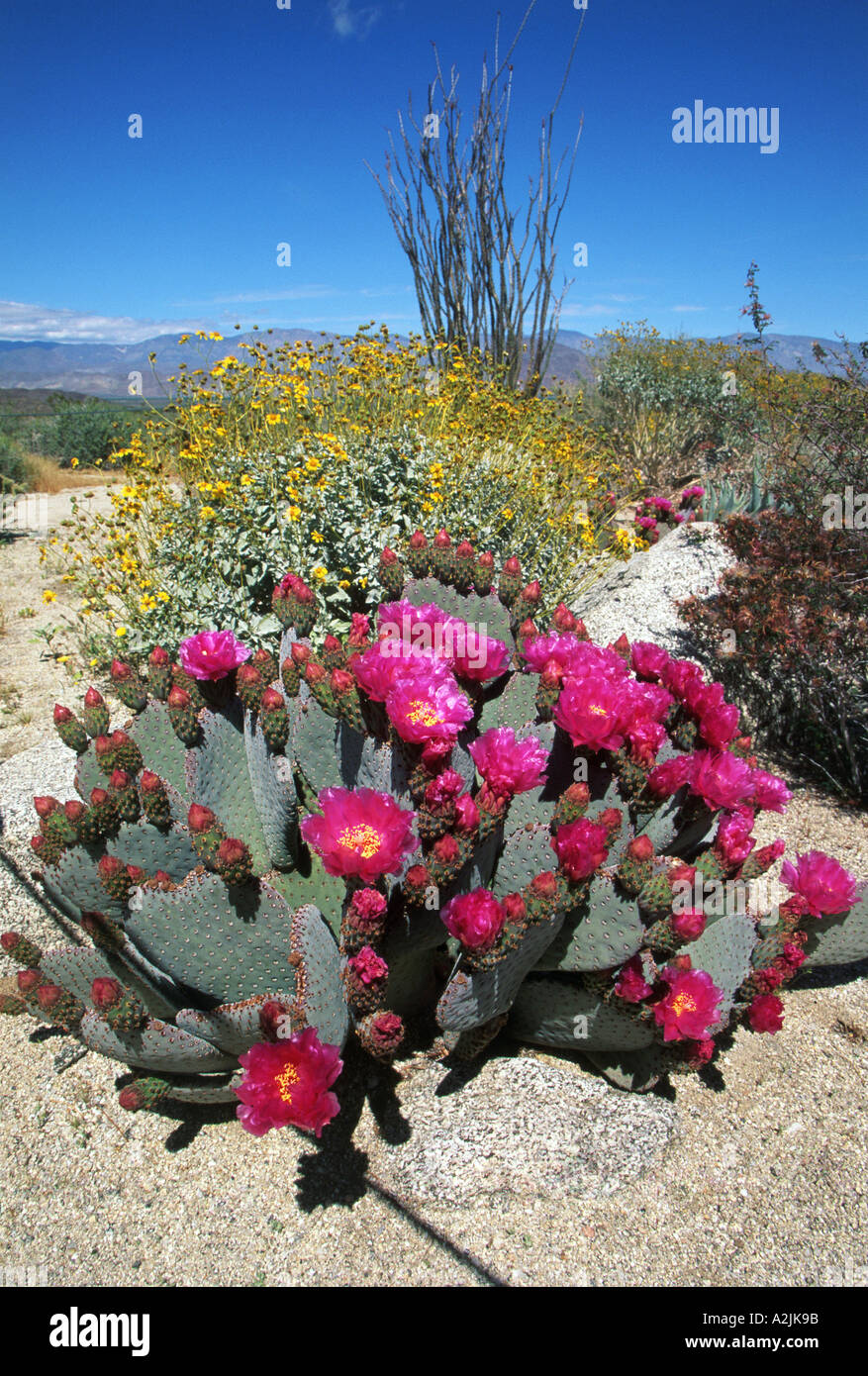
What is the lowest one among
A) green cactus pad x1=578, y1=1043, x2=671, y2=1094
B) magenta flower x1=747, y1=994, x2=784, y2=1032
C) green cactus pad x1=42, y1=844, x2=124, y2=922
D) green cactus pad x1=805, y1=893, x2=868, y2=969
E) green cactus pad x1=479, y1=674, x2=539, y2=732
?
green cactus pad x1=578, y1=1043, x2=671, y2=1094

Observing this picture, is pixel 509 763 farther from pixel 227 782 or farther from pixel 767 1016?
pixel 767 1016

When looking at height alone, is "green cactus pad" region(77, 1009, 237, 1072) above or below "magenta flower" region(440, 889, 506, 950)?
below

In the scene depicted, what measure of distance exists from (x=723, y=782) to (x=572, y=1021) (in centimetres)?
74

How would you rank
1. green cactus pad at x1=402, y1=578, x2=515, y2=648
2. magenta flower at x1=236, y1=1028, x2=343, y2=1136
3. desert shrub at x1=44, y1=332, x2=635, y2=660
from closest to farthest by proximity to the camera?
magenta flower at x1=236, y1=1028, x2=343, y2=1136 → green cactus pad at x1=402, y1=578, x2=515, y2=648 → desert shrub at x1=44, y1=332, x2=635, y2=660

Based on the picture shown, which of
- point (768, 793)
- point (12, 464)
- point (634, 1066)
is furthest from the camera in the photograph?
point (12, 464)

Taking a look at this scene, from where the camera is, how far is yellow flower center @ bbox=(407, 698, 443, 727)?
1604mm

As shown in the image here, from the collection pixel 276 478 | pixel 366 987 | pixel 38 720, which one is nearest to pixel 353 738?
pixel 366 987

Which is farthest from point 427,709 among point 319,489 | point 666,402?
point 666,402

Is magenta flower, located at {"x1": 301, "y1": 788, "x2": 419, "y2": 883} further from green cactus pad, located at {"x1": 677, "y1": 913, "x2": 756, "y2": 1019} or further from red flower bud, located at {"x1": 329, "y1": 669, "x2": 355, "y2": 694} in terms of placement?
green cactus pad, located at {"x1": 677, "y1": 913, "x2": 756, "y2": 1019}

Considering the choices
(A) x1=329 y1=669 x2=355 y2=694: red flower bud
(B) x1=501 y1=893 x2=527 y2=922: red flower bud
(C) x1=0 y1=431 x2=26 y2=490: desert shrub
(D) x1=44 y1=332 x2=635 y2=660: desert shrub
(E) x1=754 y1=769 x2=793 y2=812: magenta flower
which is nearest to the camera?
(B) x1=501 y1=893 x2=527 y2=922: red flower bud

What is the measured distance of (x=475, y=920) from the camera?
1.54m

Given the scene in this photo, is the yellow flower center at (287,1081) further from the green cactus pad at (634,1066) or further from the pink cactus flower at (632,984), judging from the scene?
the green cactus pad at (634,1066)

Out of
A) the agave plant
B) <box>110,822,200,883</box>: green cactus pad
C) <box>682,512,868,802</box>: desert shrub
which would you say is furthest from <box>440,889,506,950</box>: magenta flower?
<box>682,512,868,802</box>: desert shrub
